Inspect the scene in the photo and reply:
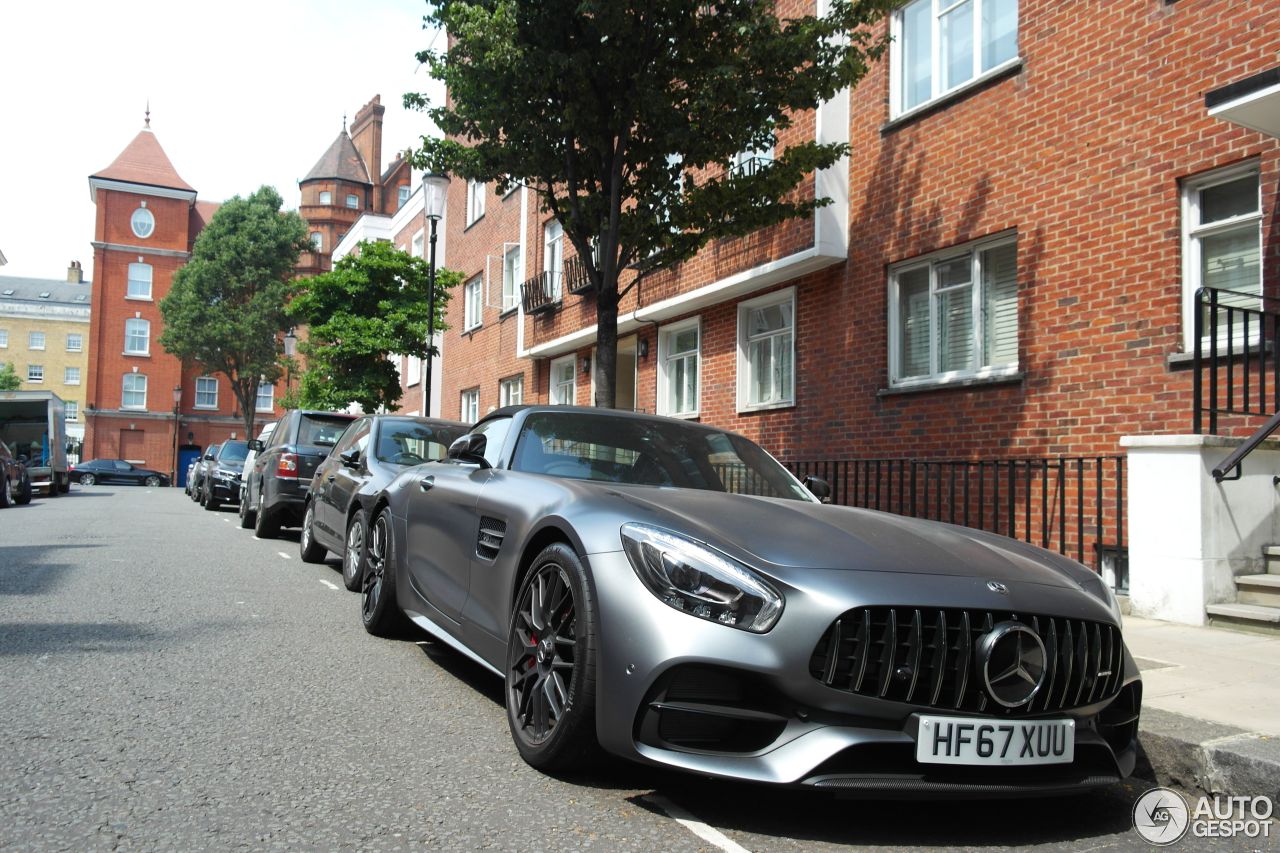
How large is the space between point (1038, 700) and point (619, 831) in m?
1.32

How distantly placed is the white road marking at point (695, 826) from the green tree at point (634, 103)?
674 cm

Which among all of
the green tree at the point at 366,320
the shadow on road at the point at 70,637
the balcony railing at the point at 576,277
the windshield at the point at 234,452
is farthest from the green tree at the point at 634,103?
the windshield at the point at 234,452

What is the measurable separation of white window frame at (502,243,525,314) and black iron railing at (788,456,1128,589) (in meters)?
13.4

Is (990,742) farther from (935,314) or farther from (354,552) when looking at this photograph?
(935,314)

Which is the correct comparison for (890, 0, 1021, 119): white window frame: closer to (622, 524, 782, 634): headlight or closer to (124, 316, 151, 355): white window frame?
(622, 524, 782, 634): headlight

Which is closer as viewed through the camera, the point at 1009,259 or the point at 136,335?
the point at 1009,259

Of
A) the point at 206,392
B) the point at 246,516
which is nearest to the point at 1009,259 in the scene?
the point at 246,516

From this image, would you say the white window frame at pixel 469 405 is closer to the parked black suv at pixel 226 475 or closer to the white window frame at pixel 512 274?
the white window frame at pixel 512 274

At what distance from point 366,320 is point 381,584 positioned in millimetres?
15173

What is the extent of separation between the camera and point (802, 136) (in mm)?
12492

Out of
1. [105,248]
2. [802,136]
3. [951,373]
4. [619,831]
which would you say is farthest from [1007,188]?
[105,248]

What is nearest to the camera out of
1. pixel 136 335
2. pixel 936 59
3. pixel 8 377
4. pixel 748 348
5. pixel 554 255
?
pixel 936 59

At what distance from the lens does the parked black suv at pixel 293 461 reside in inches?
483

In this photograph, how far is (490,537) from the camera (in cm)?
435
